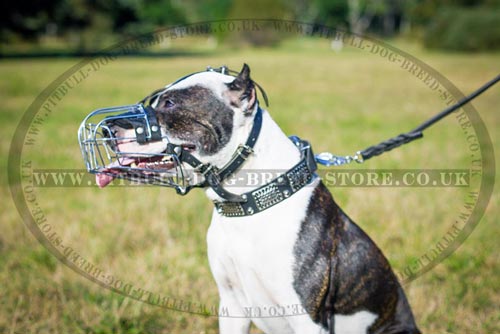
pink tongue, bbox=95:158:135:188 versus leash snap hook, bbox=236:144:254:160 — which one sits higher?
leash snap hook, bbox=236:144:254:160

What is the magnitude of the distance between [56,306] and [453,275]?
283cm

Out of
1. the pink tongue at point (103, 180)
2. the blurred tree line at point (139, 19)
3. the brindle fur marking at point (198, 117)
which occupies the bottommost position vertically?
the pink tongue at point (103, 180)

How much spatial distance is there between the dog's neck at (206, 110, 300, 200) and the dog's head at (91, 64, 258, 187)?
7 centimetres

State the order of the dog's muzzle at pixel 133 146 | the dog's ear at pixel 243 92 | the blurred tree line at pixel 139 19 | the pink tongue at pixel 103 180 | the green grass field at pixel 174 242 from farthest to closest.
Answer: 1. the blurred tree line at pixel 139 19
2. the green grass field at pixel 174 242
3. the pink tongue at pixel 103 180
4. the dog's ear at pixel 243 92
5. the dog's muzzle at pixel 133 146

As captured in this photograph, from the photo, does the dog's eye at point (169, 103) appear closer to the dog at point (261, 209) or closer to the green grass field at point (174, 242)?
the dog at point (261, 209)

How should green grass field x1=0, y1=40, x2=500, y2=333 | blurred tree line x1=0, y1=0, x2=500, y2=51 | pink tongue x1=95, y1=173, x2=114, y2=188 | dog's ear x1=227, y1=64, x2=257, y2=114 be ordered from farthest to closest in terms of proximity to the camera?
blurred tree line x1=0, y1=0, x2=500, y2=51 < green grass field x1=0, y1=40, x2=500, y2=333 < pink tongue x1=95, y1=173, x2=114, y2=188 < dog's ear x1=227, y1=64, x2=257, y2=114

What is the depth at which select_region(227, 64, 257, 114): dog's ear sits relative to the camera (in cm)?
212

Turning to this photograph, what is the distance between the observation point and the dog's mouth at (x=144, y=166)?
2.08 meters

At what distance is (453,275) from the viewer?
3.74 m

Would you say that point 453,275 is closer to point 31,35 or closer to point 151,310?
point 151,310

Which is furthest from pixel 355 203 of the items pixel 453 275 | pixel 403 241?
pixel 453 275

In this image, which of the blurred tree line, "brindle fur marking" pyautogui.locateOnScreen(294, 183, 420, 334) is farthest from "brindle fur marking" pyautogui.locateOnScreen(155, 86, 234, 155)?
the blurred tree line

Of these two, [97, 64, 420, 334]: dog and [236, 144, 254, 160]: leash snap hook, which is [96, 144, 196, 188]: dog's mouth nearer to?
[97, 64, 420, 334]: dog

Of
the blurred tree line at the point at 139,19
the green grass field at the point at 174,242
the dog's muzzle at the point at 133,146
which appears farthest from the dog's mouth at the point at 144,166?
the blurred tree line at the point at 139,19
